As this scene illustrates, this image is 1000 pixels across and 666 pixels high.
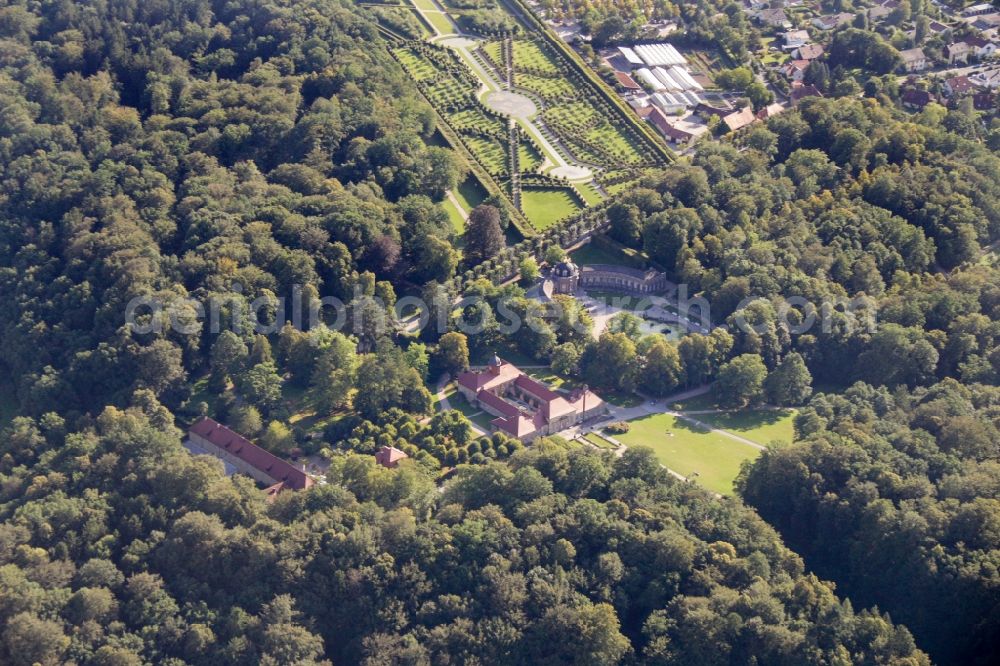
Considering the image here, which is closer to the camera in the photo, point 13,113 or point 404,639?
point 404,639

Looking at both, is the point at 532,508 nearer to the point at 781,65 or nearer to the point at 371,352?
the point at 371,352

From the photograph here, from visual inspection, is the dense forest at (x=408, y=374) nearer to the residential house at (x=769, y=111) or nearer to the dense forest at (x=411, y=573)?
the dense forest at (x=411, y=573)

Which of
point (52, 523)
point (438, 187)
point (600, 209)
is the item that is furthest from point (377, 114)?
point (52, 523)

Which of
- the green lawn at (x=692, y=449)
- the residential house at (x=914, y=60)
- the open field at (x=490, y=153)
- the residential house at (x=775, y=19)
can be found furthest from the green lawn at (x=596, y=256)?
the residential house at (x=775, y=19)

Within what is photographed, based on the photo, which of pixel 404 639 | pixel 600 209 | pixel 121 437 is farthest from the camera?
pixel 600 209

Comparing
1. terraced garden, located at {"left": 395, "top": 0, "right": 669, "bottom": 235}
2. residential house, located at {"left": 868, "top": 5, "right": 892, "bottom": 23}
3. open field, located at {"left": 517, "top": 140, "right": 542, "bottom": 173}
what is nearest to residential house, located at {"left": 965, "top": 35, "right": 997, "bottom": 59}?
residential house, located at {"left": 868, "top": 5, "right": 892, "bottom": 23}

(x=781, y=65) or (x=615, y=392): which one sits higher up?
(x=781, y=65)
